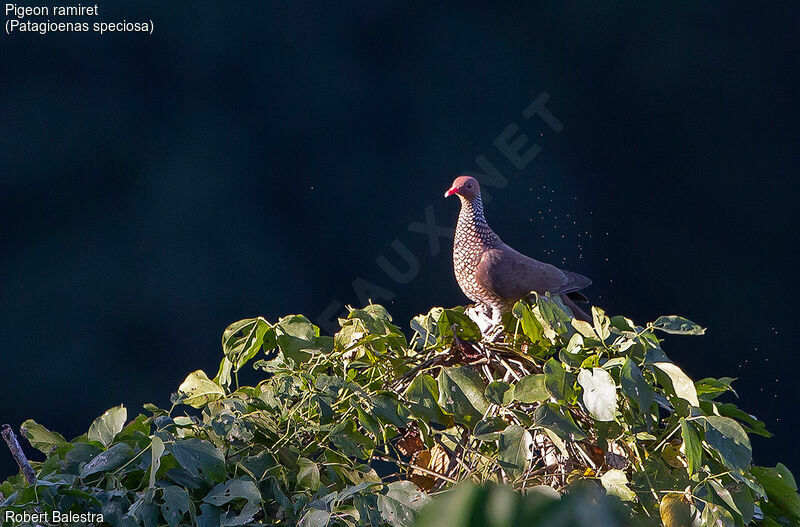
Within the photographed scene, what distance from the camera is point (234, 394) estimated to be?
2.60 ft

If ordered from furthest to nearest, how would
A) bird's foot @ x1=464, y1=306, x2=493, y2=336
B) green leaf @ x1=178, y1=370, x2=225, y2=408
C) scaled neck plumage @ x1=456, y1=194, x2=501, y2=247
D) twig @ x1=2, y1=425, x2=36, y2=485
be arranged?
scaled neck plumage @ x1=456, y1=194, x2=501, y2=247, bird's foot @ x1=464, y1=306, x2=493, y2=336, green leaf @ x1=178, y1=370, x2=225, y2=408, twig @ x1=2, y1=425, x2=36, y2=485

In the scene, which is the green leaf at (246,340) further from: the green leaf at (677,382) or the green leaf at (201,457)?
the green leaf at (677,382)

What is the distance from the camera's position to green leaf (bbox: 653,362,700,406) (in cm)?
66

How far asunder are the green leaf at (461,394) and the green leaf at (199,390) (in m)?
0.23

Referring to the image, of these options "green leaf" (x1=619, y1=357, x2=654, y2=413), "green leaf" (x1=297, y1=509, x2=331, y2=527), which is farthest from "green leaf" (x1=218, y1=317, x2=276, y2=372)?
"green leaf" (x1=619, y1=357, x2=654, y2=413)

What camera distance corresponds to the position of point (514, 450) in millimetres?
646

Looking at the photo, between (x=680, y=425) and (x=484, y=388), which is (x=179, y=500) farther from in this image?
(x=680, y=425)

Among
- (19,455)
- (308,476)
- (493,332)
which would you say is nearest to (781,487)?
(493,332)

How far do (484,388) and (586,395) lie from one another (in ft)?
0.32

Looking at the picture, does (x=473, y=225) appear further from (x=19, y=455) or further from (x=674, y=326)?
(x=19, y=455)

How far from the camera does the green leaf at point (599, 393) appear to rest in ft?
2.12

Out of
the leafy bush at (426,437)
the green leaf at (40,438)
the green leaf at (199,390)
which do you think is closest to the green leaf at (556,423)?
the leafy bush at (426,437)

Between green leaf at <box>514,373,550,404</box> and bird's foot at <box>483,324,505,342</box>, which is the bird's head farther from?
green leaf at <box>514,373,550,404</box>

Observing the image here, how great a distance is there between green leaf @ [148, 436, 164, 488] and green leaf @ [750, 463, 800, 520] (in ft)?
1.70
